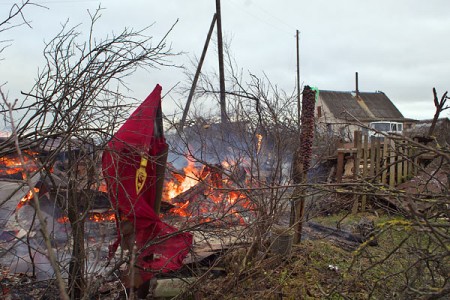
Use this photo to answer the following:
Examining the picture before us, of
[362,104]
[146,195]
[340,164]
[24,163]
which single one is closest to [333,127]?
[340,164]

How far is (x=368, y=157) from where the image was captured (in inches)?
392

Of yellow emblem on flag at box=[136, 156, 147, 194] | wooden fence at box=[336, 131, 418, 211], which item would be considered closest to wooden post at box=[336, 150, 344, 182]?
wooden fence at box=[336, 131, 418, 211]

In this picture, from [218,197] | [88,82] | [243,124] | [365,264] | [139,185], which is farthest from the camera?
[218,197]

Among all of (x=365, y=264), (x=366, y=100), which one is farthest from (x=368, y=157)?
(x=366, y=100)

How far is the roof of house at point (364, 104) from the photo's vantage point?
1326 inches

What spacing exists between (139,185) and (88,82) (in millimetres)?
1533

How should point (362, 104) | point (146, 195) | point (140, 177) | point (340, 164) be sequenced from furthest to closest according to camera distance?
point (362, 104) → point (340, 164) → point (146, 195) → point (140, 177)

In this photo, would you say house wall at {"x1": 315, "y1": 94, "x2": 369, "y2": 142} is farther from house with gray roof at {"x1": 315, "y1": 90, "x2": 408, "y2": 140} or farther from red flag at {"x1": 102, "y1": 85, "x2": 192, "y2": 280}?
red flag at {"x1": 102, "y1": 85, "x2": 192, "y2": 280}

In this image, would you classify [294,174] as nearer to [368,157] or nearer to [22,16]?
[22,16]

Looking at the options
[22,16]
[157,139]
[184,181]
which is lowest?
[184,181]

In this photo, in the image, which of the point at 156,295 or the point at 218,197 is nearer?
the point at 156,295

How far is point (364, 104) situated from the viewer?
35.4 m

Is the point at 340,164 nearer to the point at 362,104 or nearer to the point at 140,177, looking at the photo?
the point at 140,177

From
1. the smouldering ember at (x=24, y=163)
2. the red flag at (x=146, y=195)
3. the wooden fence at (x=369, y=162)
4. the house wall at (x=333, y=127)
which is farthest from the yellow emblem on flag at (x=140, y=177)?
the wooden fence at (x=369, y=162)
